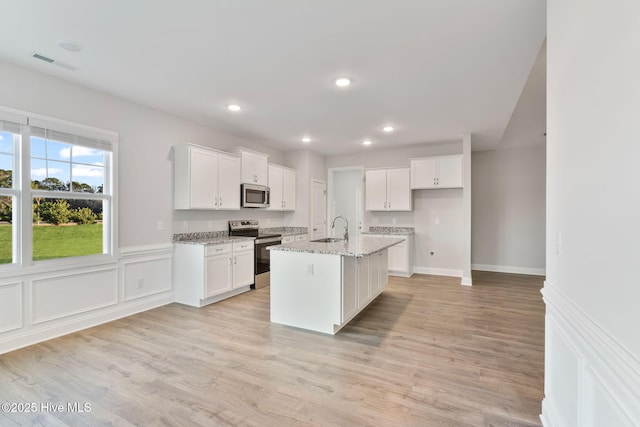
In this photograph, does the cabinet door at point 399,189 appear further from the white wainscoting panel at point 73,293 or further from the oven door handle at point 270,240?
the white wainscoting panel at point 73,293

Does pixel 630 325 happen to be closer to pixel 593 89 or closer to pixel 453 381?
pixel 593 89

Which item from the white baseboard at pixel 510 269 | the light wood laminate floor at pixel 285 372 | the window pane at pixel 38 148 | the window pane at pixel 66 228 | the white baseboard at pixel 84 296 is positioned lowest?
the light wood laminate floor at pixel 285 372

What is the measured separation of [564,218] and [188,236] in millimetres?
4453

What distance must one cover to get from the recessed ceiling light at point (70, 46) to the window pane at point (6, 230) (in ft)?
5.05

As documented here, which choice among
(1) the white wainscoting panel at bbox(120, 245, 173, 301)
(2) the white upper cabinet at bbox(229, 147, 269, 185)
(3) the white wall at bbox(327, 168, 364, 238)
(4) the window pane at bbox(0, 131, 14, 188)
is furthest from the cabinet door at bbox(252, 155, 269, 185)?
(4) the window pane at bbox(0, 131, 14, 188)

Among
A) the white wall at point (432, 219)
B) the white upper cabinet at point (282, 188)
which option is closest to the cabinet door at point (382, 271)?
the white wall at point (432, 219)

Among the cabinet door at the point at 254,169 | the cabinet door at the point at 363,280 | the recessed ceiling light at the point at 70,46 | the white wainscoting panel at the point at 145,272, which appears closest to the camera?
the recessed ceiling light at the point at 70,46

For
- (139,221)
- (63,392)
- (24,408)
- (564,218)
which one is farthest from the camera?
(139,221)

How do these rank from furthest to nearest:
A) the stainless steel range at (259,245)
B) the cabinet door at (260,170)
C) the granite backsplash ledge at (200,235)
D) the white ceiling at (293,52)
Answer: the cabinet door at (260,170) → the stainless steel range at (259,245) → the granite backsplash ledge at (200,235) → the white ceiling at (293,52)

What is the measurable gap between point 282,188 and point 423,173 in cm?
288

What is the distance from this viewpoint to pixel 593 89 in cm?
119

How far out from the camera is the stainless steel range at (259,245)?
16.8ft

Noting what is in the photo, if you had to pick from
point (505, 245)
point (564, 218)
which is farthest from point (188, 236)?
point (505, 245)

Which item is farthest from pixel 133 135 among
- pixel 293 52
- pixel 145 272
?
pixel 293 52
